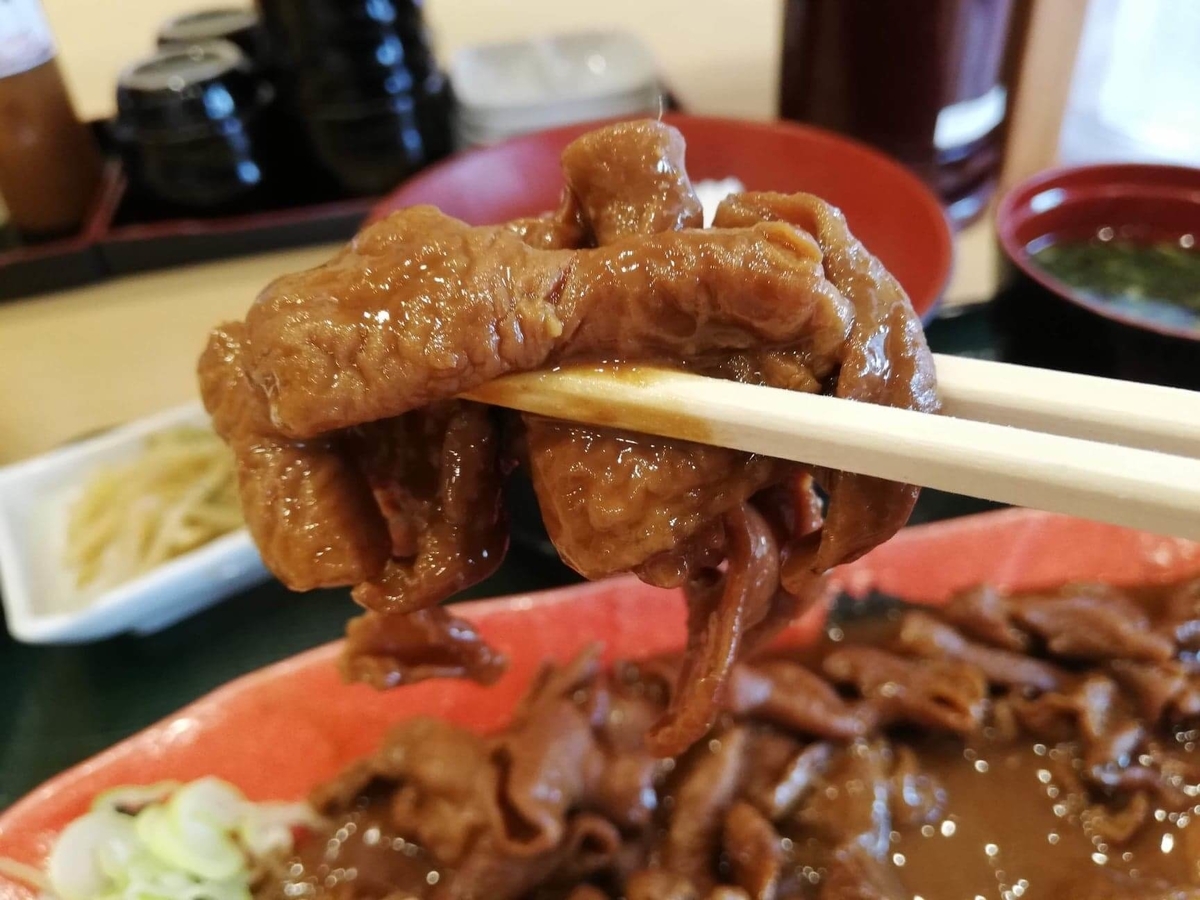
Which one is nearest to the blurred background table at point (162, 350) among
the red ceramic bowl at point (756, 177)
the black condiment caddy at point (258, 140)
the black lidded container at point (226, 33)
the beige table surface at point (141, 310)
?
the beige table surface at point (141, 310)

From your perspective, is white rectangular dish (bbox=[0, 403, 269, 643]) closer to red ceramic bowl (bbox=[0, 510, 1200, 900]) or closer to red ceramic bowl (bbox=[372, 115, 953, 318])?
red ceramic bowl (bbox=[0, 510, 1200, 900])

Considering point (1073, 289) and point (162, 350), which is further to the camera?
point (162, 350)

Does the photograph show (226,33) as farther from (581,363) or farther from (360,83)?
(581,363)

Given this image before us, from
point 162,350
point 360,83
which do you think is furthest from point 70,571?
point 360,83

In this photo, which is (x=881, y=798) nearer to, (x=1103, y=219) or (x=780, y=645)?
(x=780, y=645)

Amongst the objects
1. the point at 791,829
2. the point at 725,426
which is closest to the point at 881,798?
the point at 791,829
